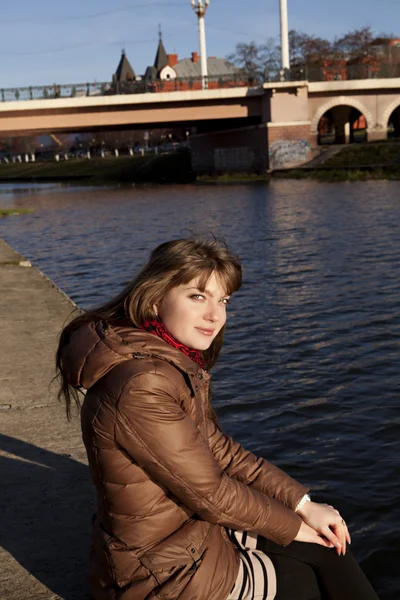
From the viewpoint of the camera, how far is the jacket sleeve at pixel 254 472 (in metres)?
2.67

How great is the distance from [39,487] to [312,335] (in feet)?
17.4

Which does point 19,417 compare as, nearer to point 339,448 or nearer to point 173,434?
point 339,448

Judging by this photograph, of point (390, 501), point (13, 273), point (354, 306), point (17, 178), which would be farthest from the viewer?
point (17, 178)

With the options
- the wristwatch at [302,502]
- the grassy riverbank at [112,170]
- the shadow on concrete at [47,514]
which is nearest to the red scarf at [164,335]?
the wristwatch at [302,502]

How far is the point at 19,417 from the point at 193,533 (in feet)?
8.92

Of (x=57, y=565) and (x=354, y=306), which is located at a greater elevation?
(x=57, y=565)

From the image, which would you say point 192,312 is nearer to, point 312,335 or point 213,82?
point 312,335

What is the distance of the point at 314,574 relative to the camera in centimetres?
249

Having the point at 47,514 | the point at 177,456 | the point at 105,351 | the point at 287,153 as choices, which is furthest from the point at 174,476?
the point at 287,153

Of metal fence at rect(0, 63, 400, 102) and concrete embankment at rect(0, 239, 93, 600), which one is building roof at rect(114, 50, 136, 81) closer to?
metal fence at rect(0, 63, 400, 102)

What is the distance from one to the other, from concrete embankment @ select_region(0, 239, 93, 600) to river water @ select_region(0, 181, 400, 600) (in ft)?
4.54

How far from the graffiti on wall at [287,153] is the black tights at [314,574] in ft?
150

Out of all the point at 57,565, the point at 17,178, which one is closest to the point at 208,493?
the point at 57,565

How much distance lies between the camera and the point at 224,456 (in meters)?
2.82
